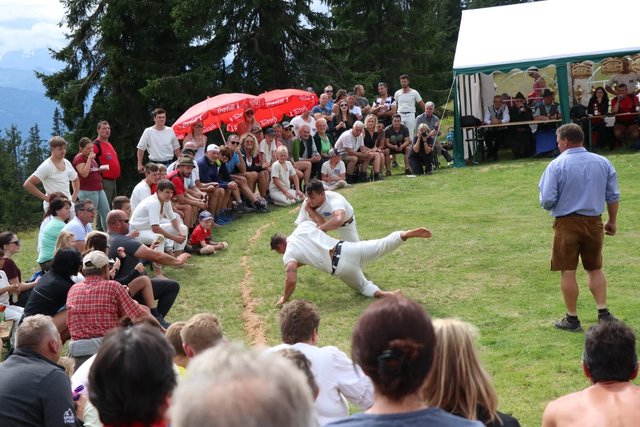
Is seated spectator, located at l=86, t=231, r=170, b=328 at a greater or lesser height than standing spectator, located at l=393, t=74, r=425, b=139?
lesser

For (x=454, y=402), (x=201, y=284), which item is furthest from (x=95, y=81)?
(x=454, y=402)

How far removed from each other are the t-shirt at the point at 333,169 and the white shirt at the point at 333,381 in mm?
12125

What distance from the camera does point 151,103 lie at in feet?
91.0

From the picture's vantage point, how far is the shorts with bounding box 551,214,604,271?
7938 millimetres

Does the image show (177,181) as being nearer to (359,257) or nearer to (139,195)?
(139,195)

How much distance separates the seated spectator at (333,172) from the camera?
55.1ft

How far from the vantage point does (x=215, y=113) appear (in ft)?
53.1

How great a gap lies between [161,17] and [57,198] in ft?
58.0

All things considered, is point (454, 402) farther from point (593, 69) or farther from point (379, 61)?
point (379, 61)

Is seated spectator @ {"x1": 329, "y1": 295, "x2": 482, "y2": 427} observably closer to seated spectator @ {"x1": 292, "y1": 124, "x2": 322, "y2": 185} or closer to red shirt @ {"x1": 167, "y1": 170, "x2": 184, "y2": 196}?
red shirt @ {"x1": 167, "y1": 170, "x2": 184, "y2": 196}

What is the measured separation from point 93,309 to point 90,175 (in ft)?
20.3

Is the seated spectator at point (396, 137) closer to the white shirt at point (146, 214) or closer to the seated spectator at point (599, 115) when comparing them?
the seated spectator at point (599, 115)

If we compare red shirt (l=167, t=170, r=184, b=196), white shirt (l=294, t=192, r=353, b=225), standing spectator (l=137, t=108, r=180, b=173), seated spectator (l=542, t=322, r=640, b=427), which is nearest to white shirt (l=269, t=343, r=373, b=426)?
seated spectator (l=542, t=322, r=640, b=427)

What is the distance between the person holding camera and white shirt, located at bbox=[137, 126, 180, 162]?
526 centimetres
